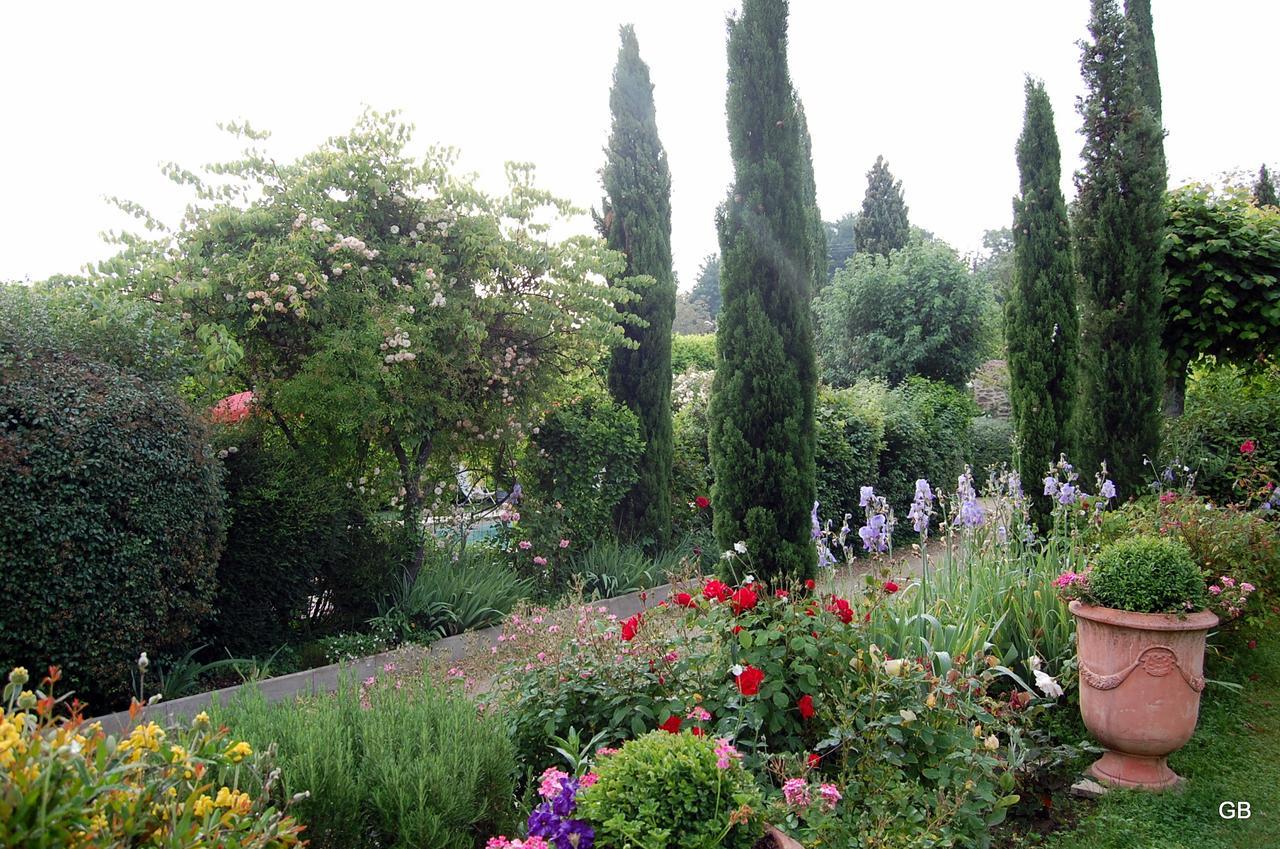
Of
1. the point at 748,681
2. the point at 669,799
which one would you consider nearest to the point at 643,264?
the point at 748,681

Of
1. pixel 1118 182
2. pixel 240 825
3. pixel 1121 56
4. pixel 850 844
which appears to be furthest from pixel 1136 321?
pixel 240 825

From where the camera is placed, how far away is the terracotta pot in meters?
3.46

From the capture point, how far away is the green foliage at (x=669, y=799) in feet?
6.23

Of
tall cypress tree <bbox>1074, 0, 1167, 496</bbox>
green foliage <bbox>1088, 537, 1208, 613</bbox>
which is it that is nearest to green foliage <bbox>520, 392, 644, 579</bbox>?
tall cypress tree <bbox>1074, 0, 1167, 496</bbox>

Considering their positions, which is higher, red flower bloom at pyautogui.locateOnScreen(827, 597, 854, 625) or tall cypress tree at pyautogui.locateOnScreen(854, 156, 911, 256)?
tall cypress tree at pyautogui.locateOnScreen(854, 156, 911, 256)

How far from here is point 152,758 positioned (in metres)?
1.45

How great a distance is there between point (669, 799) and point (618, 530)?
22.0 feet

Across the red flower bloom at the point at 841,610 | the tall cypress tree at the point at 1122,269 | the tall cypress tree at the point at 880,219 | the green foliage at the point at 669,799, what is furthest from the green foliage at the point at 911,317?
the green foliage at the point at 669,799

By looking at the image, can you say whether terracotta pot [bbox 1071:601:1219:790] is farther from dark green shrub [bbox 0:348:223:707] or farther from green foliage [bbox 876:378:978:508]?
green foliage [bbox 876:378:978:508]

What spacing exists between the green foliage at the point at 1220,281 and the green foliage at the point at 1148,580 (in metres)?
4.88

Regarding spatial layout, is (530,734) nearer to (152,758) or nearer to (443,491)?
(152,758)

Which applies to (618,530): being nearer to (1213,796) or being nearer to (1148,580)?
(1148,580)

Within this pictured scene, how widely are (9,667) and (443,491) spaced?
12.2 ft

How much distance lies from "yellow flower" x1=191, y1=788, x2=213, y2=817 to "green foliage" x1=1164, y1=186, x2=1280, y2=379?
8.51 meters
